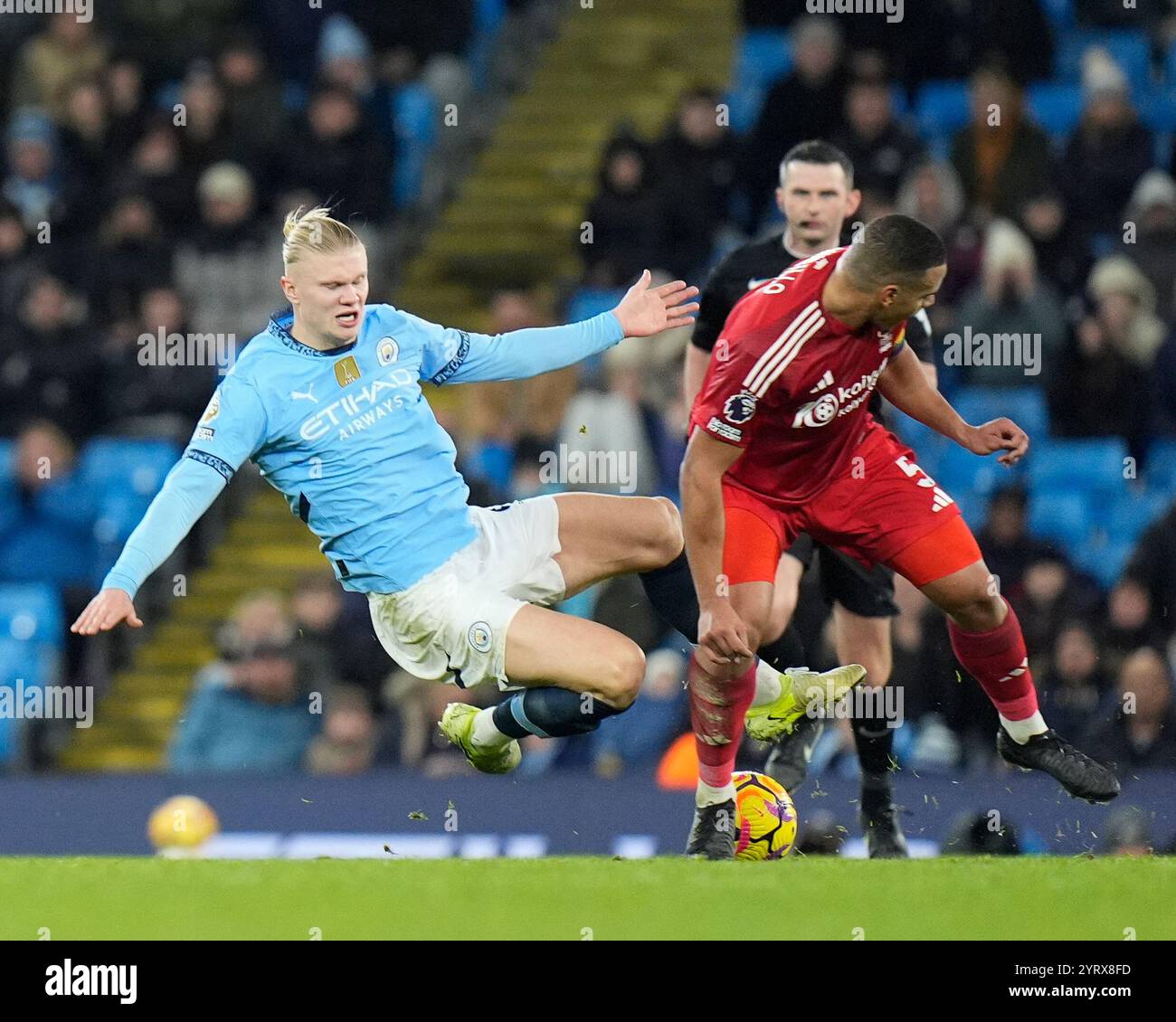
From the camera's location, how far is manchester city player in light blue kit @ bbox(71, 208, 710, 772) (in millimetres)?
6477

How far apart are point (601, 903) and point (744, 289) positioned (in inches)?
101

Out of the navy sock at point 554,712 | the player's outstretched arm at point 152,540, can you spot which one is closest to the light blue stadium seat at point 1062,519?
the navy sock at point 554,712

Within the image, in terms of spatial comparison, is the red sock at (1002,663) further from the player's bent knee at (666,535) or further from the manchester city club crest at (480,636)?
the manchester city club crest at (480,636)

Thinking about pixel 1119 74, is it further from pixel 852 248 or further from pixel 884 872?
pixel 884 872

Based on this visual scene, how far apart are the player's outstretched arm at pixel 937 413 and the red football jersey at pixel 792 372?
16 cm

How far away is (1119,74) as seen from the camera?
501 inches

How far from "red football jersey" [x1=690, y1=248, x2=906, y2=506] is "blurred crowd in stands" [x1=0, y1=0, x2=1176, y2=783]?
172 cm

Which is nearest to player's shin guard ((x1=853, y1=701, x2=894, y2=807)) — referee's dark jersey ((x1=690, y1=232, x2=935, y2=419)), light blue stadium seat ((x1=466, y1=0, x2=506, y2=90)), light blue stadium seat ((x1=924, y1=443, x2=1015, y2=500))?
referee's dark jersey ((x1=690, y1=232, x2=935, y2=419))

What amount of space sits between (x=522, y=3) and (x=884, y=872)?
1022 cm

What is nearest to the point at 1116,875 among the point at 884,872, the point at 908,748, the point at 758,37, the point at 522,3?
the point at 884,872

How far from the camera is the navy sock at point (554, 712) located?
6.72 meters

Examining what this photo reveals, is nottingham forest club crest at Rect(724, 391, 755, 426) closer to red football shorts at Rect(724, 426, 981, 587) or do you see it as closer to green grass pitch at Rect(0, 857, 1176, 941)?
red football shorts at Rect(724, 426, 981, 587)

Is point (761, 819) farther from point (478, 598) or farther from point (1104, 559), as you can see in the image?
point (1104, 559)

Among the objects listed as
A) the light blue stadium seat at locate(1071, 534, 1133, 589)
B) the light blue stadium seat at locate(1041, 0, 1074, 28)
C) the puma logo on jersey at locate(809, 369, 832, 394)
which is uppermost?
the light blue stadium seat at locate(1041, 0, 1074, 28)
